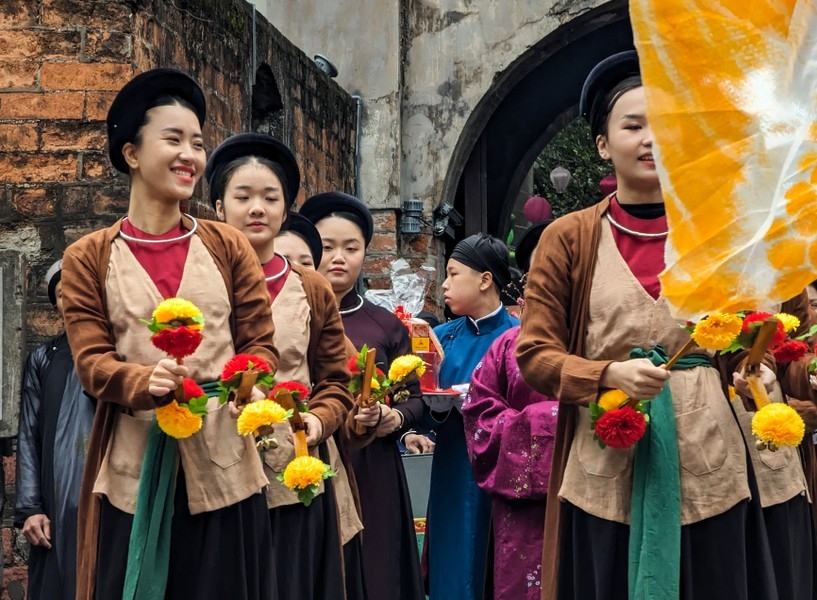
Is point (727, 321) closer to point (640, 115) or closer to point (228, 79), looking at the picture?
point (640, 115)

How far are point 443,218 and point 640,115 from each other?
9043mm

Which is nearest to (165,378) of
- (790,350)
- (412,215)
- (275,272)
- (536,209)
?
(275,272)

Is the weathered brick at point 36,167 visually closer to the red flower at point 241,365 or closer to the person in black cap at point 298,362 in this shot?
the person in black cap at point 298,362

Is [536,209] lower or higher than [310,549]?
higher

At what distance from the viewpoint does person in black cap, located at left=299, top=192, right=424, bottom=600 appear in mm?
5715

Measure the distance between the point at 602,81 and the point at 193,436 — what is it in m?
1.46

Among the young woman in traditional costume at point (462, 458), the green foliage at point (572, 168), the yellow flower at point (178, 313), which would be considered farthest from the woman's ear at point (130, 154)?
the green foliage at point (572, 168)

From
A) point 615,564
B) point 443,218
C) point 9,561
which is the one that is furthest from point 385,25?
point 615,564

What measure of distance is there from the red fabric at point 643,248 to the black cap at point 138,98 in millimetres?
1320

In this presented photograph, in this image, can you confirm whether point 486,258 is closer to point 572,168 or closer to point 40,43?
point 40,43

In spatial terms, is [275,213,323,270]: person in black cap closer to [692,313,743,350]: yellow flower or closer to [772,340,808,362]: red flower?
[772,340,808,362]: red flower

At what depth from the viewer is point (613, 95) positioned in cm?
378

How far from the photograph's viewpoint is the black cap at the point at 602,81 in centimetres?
377

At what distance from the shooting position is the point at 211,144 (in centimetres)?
777
